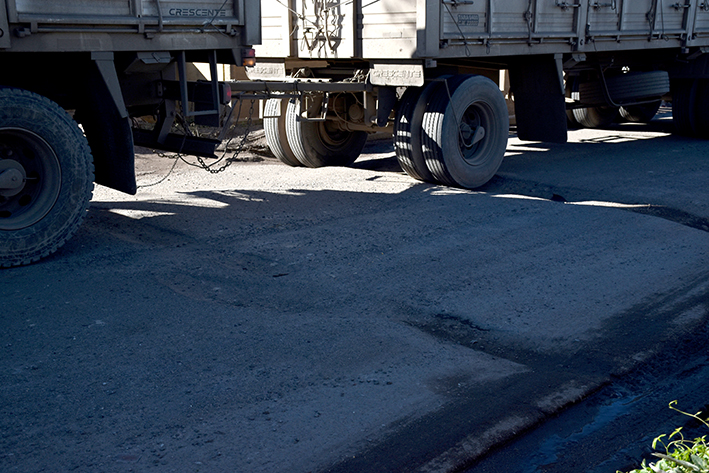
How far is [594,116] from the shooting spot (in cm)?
1512

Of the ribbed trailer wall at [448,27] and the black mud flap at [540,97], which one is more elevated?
the ribbed trailer wall at [448,27]

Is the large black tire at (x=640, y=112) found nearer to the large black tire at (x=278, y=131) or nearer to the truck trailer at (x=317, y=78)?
the truck trailer at (x=317, y=78)

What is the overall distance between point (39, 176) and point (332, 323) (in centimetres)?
295

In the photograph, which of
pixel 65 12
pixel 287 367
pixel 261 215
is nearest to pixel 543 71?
pixel 261 215

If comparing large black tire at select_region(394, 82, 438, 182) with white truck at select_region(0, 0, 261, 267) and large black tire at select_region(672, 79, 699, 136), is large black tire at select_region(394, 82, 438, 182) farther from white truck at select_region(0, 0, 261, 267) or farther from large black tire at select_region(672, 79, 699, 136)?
large black tire at select_region(672, 79, 699, 136)

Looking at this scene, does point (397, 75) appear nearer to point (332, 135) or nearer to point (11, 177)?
point (332, 135)

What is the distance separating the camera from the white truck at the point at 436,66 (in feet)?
28.5

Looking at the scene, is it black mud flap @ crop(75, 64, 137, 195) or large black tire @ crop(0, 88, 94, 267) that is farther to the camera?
black mud flap @ crop(75, 64, 137, 195)

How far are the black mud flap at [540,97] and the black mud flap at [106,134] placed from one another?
602 centimetres

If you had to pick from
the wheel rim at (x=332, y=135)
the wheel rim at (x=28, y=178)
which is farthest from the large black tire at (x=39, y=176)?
the wheel rim at (x=332, y=135)

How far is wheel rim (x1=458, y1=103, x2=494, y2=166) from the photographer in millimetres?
9297

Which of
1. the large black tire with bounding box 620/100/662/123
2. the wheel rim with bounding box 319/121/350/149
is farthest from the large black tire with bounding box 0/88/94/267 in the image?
the large black tire with bounding box 620/100/662/123

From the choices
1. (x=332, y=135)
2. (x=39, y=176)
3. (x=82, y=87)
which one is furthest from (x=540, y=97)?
(x=39, y=176)

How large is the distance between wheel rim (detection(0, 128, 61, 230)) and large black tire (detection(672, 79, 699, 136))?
11138mm
